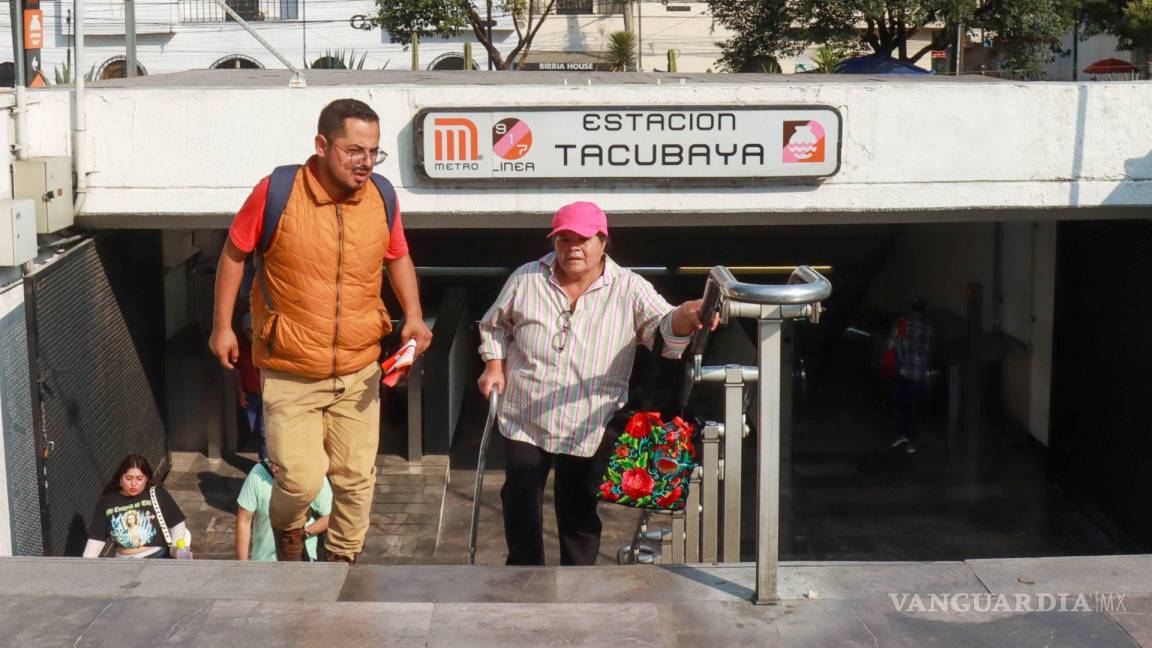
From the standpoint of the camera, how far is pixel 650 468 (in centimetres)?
493

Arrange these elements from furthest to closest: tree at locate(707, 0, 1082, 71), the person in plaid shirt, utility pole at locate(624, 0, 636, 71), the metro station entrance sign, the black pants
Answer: utility pole at locate(624, 0, 636, 71) < tree at locate(707, 0, 1082, 71) < the person in plaid shirt < the metro station entrance sign < the black pants

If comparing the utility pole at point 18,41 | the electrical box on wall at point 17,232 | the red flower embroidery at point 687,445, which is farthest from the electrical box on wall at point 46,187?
the red flower embroidery at point 687,445

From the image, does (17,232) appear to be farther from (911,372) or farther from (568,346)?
(911,372)

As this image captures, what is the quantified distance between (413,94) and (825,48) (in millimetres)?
21210

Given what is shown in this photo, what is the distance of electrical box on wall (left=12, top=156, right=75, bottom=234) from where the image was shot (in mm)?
7703

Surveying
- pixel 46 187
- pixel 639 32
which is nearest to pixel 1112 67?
pixel 639 32

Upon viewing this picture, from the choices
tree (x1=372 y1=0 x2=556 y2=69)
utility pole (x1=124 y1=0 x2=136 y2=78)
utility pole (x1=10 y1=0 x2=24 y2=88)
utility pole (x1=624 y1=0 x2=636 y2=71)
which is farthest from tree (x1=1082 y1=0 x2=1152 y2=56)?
utility pole (x1=10 y1=0 x2=24 y2=88)

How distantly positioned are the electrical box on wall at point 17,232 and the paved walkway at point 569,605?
9.58 ft

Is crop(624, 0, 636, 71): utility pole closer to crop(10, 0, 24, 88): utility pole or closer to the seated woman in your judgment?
crop(10, 0, 24, 88): utility pole

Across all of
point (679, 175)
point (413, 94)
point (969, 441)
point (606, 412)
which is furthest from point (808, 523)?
point (606, 412)

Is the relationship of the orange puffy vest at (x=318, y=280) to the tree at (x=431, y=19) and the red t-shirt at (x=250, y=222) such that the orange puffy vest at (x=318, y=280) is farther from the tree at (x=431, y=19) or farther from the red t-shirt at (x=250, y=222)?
the tree at (x=431, y=19)

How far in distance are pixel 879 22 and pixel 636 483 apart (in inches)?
969

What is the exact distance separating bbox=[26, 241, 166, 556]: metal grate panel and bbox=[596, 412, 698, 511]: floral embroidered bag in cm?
420

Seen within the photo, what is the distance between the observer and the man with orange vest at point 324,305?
4680 millimetres
